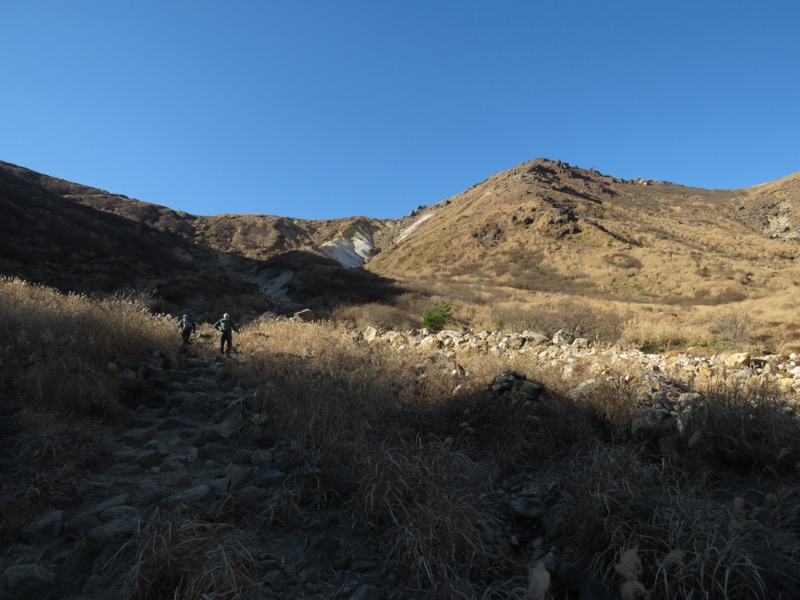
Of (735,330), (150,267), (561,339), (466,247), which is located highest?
(466,247)

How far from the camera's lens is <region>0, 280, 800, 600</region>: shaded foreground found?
208 centimetres

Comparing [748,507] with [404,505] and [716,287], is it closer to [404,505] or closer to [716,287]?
[404,505]

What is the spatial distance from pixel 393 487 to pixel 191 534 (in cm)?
121

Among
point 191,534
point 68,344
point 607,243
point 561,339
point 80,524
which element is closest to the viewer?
point 191,534

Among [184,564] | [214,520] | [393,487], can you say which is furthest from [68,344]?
[393,487]

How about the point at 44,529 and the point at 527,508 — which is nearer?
the point at 44,529

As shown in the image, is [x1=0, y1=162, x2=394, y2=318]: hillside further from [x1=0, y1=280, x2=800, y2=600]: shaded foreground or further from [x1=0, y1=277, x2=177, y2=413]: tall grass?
[x1=0, y1=280, x2=800, y2=600]: shaded foreground

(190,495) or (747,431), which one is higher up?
(747,431)

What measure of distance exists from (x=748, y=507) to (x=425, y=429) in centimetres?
246

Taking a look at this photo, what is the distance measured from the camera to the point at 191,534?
2.35m

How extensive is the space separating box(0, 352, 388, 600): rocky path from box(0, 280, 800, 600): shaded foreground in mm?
13

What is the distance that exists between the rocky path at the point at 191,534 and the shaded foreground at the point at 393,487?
13 millimetres

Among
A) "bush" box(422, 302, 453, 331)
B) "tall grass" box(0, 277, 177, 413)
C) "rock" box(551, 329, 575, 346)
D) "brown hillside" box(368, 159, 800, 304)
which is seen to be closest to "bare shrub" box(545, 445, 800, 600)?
"tall grass" box(0, 277, 177, 413)

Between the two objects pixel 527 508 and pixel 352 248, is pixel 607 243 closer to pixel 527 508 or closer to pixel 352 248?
pixel 352 248
